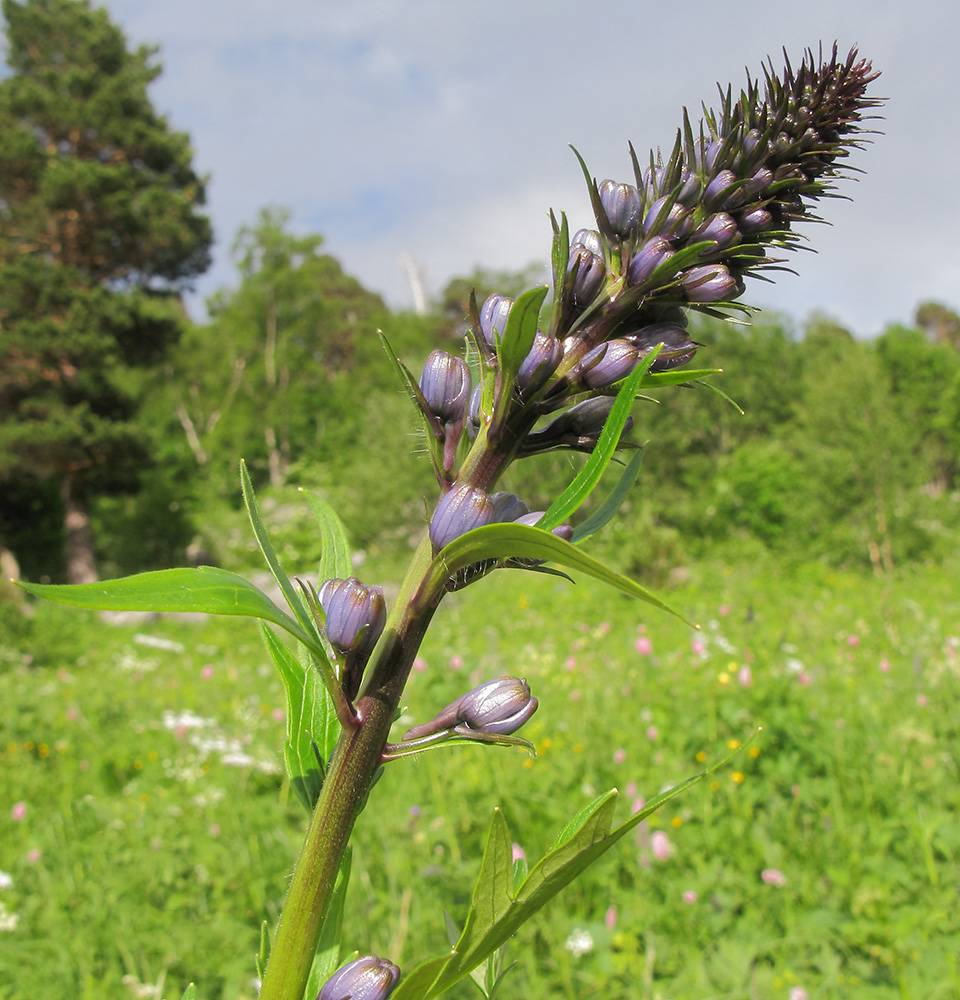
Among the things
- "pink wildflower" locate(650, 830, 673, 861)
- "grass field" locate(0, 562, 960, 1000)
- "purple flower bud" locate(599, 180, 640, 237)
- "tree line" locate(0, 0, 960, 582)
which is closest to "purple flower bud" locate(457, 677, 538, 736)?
"purple flower bud" locate(599, 180, 640, 237)

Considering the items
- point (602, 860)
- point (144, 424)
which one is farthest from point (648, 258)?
point (144, 424)

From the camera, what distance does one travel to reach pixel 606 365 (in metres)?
1.03

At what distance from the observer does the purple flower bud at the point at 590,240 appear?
3.84ft

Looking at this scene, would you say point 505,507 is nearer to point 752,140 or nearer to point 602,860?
point 752,140

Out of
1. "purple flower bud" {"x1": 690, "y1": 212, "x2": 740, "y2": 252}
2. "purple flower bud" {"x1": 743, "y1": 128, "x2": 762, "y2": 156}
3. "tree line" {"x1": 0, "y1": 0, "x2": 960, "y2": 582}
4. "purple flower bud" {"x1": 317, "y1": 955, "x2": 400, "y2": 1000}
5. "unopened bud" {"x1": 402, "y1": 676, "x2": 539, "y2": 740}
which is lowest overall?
"purple flower bud" {"x1": 317, "y1": 955, "x2": 400, "y2": 1000}

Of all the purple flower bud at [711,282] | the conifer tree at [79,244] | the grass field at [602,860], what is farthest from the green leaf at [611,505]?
the conifer tree at [79,244]

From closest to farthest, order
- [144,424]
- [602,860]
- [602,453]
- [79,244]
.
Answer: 1. [602,453]
2. [602,860]
3. [79,244]
4. [144,424]

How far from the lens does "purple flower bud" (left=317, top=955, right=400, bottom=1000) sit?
0.90 meters

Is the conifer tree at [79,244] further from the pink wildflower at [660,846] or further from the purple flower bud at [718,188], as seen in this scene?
the purple flower bud at [718,188]

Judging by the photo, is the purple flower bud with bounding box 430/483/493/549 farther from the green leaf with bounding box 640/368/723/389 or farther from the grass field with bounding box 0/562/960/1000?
A: the grass field with bounding box 0/562/960/1000

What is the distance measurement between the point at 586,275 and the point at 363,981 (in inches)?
38.0

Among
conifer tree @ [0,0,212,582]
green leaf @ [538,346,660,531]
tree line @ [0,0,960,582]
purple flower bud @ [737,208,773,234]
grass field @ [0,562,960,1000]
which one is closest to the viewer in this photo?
green leaf @ [538,346,660,531]

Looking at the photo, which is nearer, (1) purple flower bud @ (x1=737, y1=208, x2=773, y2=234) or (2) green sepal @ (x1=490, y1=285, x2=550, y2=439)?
(2) green sepal @ (x1=490, y1=285, x2=550, y2=439)

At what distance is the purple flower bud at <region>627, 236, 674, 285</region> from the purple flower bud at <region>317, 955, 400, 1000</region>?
97 centimetres
